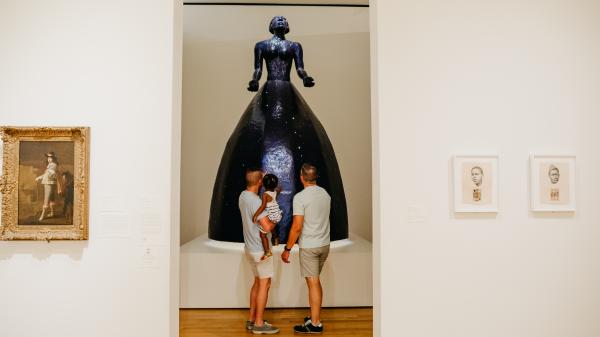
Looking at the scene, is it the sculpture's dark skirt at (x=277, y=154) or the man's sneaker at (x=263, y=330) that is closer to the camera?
the man's sneaker at (x=263, y=330)

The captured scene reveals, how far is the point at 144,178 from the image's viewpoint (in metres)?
2.83

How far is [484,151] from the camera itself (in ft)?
9.57

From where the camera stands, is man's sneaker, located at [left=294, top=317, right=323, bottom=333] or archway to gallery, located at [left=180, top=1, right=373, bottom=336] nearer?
man's sneaker, located at [left=294, top=317, right=323, bottom=333]

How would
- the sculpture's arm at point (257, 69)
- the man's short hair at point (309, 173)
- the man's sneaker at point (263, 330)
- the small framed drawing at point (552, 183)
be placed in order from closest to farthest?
the small framed drawing at point (552, 183) < the man's sneaker at point (263, 330) < the man's short hair at point (309, 173) < the sculpture's arm at point (257, 69)

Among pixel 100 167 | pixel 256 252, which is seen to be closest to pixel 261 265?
pixel 256 252

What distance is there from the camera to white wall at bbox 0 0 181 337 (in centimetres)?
282

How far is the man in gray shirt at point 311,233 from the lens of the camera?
172 inches

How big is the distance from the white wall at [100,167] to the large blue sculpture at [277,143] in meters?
2.06

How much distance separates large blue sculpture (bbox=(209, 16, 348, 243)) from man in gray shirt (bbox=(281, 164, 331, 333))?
0.49m

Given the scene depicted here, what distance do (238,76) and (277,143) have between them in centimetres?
204

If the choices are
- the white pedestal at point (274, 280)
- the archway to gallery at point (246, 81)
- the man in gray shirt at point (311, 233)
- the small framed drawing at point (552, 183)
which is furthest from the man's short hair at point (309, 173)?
the archway to gallery at point (246, 81)

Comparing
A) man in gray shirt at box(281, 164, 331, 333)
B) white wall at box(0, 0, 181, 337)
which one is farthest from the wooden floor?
white wall at box(0, 0, 181, 337)

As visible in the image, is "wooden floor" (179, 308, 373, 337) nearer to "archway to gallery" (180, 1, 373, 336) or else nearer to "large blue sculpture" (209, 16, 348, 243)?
"large blue sculpture" (209, 16, 348, 243)

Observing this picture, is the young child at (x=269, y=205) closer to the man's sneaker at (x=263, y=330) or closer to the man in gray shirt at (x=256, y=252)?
the man in gray shirt at (x=256, y=252)
